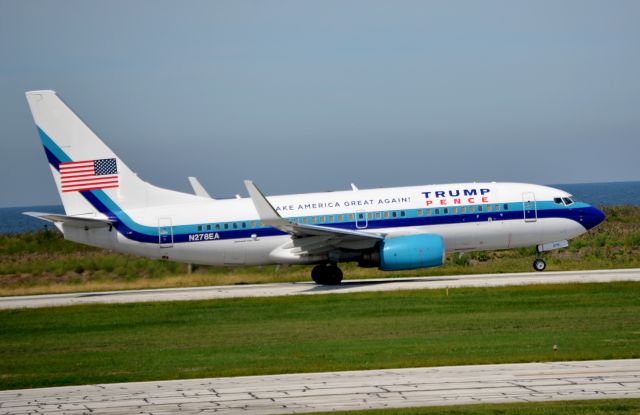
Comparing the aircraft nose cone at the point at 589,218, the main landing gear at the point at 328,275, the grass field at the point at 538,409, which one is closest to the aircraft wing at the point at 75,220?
the main landing gear at the point at 328,275

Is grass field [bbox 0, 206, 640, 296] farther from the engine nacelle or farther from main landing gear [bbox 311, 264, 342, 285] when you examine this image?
the engine nacelle

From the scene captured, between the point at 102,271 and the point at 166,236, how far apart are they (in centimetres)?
1166

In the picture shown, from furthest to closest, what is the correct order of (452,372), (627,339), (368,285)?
(368,285) < (627,339) < (452,372)

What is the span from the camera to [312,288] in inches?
1486

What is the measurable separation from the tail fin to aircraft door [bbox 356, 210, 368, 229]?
884 cm

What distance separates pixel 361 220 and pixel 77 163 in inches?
455

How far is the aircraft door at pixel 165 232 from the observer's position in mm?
38344

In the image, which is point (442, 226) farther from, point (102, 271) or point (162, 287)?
point (102, 271)

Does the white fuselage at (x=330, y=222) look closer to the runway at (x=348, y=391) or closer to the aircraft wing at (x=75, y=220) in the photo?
the aircraft wing at (x=75, y=220)

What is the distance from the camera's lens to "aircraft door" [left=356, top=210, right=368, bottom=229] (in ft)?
125

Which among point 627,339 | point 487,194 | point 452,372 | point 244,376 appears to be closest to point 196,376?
point 244,376

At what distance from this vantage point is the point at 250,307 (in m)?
32.2

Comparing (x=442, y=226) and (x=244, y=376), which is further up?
(x=442, y=226)

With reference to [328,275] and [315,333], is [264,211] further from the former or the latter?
[315,333]
